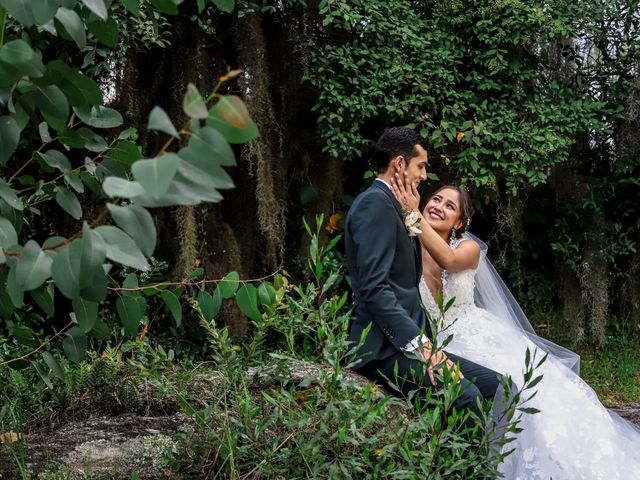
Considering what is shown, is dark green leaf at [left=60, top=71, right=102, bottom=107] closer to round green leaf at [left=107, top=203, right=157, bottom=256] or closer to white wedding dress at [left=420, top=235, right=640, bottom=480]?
round green leaf at [left=107, top=203, right=157, bottom=256]

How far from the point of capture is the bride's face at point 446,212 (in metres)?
4.92

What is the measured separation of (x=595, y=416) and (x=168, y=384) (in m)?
2.25


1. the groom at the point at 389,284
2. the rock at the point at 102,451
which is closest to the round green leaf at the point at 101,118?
the rock at the point at 102,451

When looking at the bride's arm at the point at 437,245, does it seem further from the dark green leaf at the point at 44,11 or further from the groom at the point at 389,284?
the dark green leaf at the point at 44,11

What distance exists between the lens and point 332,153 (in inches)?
233

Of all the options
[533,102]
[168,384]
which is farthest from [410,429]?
[533,102]

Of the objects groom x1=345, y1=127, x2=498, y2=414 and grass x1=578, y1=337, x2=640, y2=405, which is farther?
grass x1=578, y1=337, x2=640, y2=405

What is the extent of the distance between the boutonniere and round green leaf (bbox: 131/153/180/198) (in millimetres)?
2878

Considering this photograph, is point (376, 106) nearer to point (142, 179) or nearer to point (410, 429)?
point (410, 429)

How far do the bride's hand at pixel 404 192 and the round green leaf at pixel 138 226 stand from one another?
2817mm

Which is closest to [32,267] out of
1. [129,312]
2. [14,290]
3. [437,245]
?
[14,290]

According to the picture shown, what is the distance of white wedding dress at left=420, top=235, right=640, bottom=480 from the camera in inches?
154

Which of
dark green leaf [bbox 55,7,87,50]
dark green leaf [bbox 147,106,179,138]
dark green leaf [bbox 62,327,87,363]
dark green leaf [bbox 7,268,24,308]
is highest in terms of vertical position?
dark green leaf [bbox 55,7,87,50]

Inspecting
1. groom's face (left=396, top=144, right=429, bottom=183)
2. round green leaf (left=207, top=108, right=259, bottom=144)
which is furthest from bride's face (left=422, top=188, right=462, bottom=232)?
round green leaf (left=207, top=108, right=259, bottom=144)
